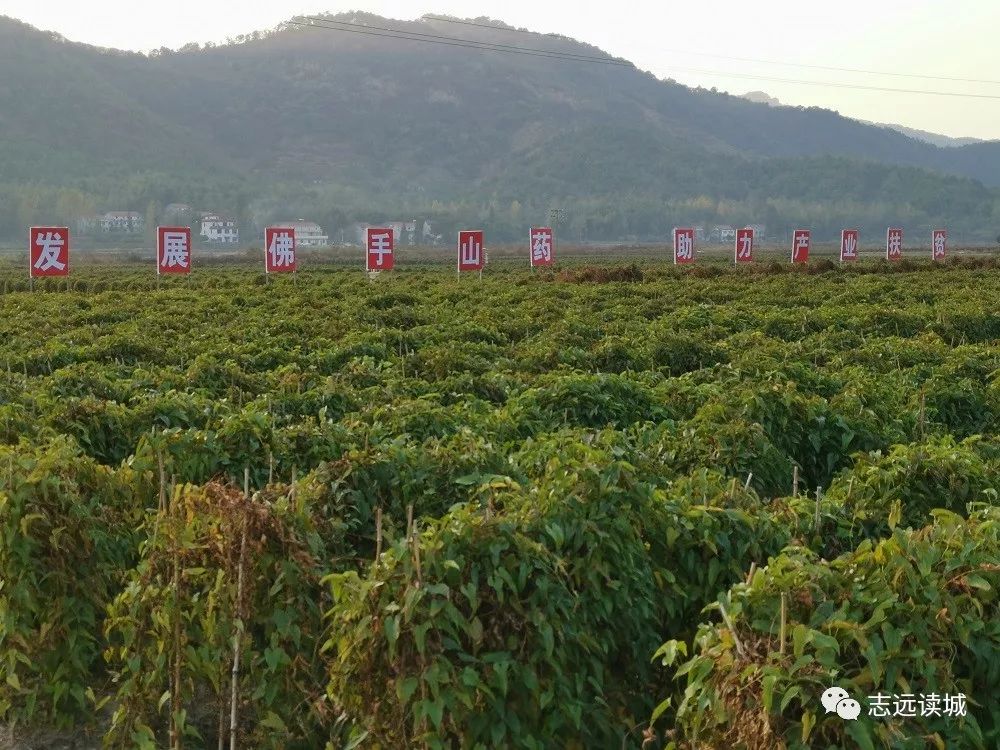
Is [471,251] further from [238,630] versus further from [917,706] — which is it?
[917,706]

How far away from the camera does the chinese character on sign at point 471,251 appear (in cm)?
3538

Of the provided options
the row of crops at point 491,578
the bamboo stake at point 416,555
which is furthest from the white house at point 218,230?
the bamboo stake at point 416,555

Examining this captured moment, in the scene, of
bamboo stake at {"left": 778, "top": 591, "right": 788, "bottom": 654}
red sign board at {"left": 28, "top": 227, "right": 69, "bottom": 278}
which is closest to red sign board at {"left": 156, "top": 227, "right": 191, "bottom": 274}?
red sign board at {"left": 28, "top": 227, "right": 69, "bottom": 278}

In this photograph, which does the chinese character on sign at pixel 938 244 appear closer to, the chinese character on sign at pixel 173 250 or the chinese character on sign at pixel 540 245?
the chinese character on sign at pixel 540 245

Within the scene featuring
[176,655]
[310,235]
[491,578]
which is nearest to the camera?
[491,578]

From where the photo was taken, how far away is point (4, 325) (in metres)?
18.1

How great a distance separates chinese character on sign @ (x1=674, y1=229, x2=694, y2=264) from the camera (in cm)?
4400

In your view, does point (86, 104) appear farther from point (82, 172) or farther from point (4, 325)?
point (4, 325)

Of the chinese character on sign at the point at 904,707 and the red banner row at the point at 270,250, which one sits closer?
the chinese character on sign at the point at 904,707

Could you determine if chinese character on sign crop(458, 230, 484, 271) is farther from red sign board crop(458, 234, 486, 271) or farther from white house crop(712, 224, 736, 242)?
white house crop(712, 224, 736, 242)

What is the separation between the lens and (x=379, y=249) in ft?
113

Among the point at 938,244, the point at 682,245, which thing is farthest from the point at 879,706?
the point at 938,244

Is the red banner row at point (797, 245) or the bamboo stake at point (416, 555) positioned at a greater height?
the red banner row at point (797, 245)

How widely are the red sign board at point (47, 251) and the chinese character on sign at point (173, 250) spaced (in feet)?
8.94
